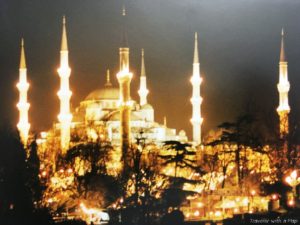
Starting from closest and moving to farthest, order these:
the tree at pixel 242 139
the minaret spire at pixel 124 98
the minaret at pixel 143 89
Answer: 1. the tree at pixel 242 139
2. the minaret spire at pixel 124 98
3. the minaret at pixel 143 89

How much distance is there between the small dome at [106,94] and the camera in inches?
2136

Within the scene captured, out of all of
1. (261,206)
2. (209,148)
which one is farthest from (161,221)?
(209,148)

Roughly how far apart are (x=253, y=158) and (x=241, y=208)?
828 cm

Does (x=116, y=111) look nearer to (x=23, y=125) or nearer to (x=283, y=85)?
(x=23, y=125)

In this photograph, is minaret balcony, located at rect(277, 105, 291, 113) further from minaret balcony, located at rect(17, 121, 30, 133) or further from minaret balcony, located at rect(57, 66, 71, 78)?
minaret balcony, located at rect(17, 121, 30, 133)

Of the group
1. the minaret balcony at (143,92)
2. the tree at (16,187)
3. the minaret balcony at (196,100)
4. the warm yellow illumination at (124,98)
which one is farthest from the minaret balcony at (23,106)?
the tree at (16,187)

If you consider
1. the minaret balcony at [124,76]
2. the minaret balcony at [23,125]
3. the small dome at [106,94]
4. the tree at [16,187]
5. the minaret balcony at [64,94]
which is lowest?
the tree at [16,187]

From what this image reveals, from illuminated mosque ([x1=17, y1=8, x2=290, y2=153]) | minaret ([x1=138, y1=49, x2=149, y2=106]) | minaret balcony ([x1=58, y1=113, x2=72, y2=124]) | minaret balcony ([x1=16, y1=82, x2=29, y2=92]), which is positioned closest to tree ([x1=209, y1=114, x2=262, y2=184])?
illuminated mosque ([x1=17, y1=8, x2=290, y2=153])

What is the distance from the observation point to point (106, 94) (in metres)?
54.4

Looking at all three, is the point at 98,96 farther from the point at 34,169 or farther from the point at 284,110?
the point at 34,169

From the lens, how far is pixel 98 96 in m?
54.4

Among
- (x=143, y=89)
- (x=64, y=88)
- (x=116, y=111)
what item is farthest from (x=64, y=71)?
(x=143, y=89)

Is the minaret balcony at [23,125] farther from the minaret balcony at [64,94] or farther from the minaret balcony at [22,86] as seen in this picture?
the minaret balcony at [64,94]

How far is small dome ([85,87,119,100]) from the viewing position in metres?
54.2
